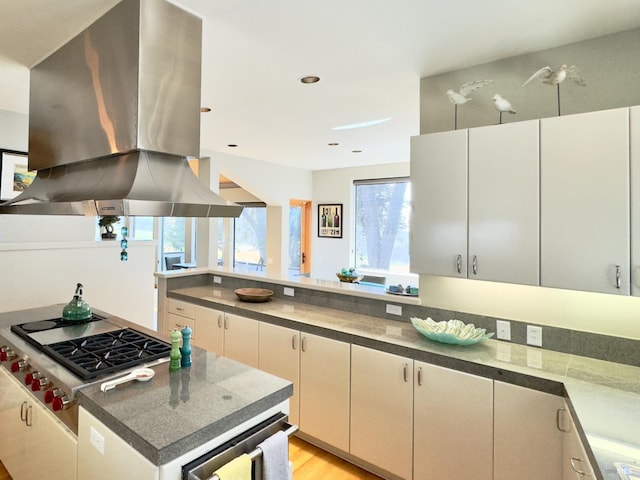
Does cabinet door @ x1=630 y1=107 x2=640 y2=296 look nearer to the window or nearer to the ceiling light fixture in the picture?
the ceiling light fixture

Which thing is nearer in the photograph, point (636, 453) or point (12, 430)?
point (636, 453)

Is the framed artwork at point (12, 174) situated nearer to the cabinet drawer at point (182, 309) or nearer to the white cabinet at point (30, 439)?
the cabinet drawer at point (182, 309)

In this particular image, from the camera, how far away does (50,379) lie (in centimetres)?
158

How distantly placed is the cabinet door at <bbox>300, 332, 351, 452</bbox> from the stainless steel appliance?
39.9 inches

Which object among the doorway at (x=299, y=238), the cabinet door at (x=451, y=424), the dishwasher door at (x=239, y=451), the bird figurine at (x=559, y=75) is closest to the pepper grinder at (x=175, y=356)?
the dishwasher door at (x=239, y=451)

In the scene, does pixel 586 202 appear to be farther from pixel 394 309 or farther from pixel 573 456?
pixel 394 309

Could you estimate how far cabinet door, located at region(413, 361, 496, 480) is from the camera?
1.84 meters

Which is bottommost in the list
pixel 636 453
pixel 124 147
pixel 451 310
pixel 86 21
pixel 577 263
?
pixel 636 453

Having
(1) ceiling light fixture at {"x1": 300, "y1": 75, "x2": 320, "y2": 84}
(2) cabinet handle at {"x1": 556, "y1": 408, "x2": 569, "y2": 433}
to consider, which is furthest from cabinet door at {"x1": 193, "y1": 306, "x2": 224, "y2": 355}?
(2) cabinet handle at {"x1": 556, "y1": 408, "x2": 569, "y2": 433}

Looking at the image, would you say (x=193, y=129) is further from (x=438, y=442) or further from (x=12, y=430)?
(x=438, y=442)

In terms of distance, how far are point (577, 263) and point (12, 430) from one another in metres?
3.26

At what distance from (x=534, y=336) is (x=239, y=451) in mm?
1815

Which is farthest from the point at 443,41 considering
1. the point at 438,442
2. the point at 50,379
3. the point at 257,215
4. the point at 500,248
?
the point at 257,215

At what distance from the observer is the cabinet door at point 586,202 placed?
1.67m
